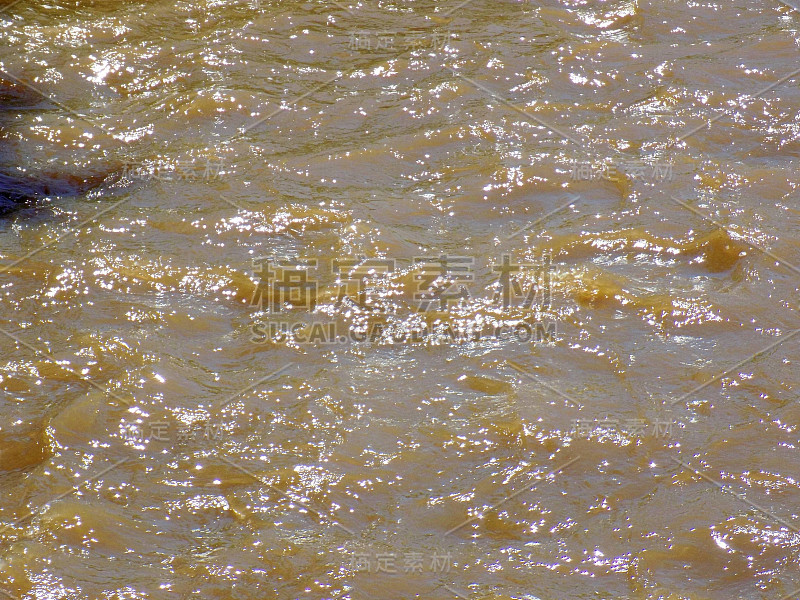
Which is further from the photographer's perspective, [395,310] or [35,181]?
[35,181]

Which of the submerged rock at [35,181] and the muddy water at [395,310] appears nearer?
the muddy water at [395,310]

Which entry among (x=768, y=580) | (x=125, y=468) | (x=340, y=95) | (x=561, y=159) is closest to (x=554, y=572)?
(x=768, y=580)

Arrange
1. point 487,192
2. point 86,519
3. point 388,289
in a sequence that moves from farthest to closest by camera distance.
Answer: point 487,192, point 388,289, point 86,519

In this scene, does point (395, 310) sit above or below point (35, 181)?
below

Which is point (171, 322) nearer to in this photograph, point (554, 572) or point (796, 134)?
point (554, 572)

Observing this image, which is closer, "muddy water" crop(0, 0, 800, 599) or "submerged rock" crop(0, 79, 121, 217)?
"muddy water" crop(0, 0, 800, 599)

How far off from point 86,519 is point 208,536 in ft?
1.20

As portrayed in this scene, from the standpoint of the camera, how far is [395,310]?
3.29 metres

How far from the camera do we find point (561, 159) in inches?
164

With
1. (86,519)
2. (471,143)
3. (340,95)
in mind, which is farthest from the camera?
(340,95)

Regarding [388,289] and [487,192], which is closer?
[388,289]

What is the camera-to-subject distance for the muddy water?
234cm

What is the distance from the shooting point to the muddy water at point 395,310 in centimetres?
234

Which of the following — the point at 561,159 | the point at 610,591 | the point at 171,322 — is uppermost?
the point at 561,159
